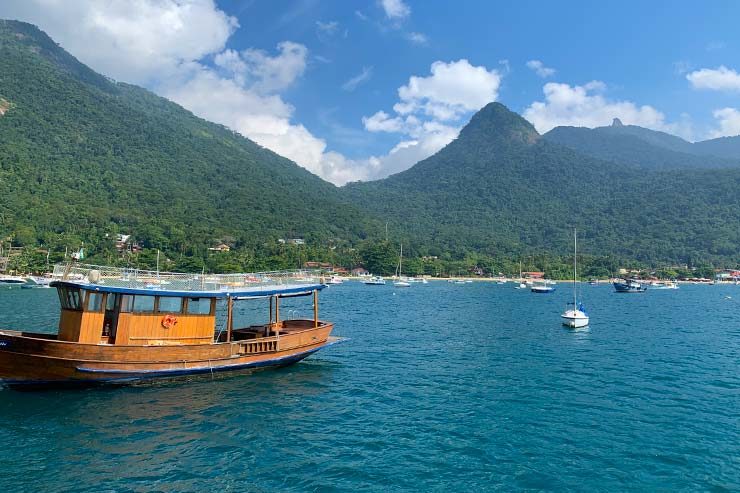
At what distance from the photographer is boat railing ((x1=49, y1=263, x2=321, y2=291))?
906 inches

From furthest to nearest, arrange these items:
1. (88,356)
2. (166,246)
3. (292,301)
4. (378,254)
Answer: (378,254), (166,246), (292,301), (88,356)

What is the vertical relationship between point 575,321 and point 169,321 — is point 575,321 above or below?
below

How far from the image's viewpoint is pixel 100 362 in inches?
866

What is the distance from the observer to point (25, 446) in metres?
16.2

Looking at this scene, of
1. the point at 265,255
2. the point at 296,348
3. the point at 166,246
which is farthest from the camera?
the point at 265,255

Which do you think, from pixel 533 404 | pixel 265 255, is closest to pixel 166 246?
pixel 265 255

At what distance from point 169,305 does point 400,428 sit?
13602 millimetres

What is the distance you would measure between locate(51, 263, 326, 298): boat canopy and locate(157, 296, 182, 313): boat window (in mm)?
411

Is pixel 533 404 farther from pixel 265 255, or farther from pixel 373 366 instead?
pixel 265 255

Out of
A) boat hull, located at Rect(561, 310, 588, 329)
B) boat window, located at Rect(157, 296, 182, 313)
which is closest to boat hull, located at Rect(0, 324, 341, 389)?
→ boat window, located at Rect(157, 296, 182, 313)

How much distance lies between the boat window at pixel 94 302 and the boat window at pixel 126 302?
0.92 meters

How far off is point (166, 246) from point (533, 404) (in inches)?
5804

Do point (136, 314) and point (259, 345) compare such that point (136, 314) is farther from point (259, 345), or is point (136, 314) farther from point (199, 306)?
point (259, 345)

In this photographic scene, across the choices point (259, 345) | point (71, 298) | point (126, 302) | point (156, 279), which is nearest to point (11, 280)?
point (71, 298)
